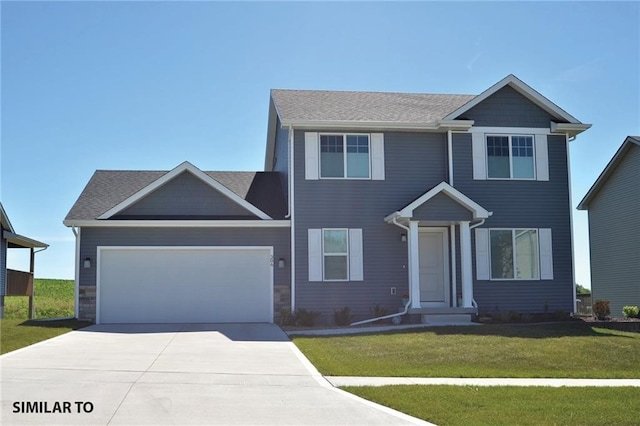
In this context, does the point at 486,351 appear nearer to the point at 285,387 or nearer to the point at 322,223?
the point at 285,387

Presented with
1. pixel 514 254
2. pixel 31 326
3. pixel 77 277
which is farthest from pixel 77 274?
pixel 514 254

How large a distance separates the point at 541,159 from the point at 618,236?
643cm

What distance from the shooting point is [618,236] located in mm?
25531

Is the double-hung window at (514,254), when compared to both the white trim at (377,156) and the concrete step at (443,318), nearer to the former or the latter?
the concrete step at (443,318)

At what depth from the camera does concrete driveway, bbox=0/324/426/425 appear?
8641mm

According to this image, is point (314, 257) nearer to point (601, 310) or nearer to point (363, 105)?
point (363, 105)

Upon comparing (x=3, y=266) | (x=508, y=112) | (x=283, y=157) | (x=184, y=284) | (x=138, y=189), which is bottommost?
(x=184, y=284)

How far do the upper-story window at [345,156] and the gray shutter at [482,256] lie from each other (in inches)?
141

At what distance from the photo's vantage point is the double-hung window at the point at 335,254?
20.2 meters

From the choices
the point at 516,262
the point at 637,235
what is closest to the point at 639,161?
the point at 637,235

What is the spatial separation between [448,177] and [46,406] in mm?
14168

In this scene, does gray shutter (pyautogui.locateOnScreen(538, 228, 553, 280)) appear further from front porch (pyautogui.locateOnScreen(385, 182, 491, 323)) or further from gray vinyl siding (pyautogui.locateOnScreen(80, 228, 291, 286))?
gray vinyl siding (pyautogui.locateOnScreen(80, 228, 291, 286))

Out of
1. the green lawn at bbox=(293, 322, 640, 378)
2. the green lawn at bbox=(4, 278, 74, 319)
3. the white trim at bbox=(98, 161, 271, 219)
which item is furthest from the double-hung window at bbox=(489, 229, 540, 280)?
the green lawn at bbox=(4, 278, 74, 319)

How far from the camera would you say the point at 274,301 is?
20.0 meters
